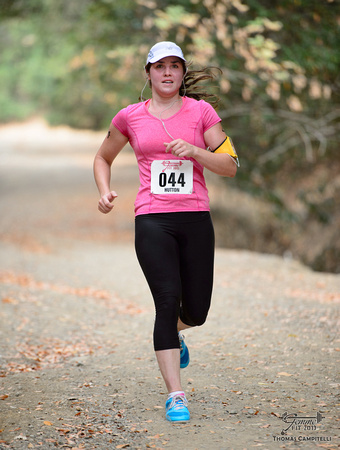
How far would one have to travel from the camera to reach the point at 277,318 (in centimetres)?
688

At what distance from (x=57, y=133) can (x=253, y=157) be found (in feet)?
132

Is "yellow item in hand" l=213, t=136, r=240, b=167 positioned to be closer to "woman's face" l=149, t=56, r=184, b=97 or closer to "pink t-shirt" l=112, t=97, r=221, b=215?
"pink t-shirt" l=112, t=97, r=221, b=215

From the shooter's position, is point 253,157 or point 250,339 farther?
point 253,157

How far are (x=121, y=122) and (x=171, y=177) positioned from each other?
1.73 ft

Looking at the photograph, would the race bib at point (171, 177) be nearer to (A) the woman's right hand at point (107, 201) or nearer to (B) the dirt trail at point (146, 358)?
(A) the woman's right hand at point (107, 201)

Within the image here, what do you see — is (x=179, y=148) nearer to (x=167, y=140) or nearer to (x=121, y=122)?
(x=167, y=140)

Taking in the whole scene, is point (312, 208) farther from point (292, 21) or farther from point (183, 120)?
point (183, 120)

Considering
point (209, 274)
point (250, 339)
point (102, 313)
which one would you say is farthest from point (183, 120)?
point (102, 313)

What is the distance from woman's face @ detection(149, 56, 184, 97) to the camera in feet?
13.3

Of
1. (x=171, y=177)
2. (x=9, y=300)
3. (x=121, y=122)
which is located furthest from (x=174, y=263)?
(x=9, y=300)

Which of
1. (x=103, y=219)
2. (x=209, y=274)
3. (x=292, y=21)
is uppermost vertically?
(x=292, y=21)

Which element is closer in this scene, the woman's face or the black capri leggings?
the black capri leggings

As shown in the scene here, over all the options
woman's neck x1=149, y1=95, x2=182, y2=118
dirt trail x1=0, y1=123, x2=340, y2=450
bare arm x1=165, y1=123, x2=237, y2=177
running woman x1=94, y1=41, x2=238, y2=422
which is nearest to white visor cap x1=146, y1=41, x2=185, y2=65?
running woman x1=94, y1=41, x2=238, y2=422

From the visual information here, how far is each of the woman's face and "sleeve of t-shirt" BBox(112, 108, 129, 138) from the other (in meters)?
0.25
